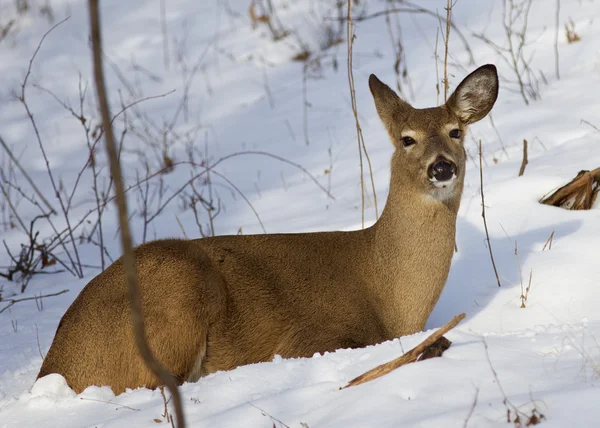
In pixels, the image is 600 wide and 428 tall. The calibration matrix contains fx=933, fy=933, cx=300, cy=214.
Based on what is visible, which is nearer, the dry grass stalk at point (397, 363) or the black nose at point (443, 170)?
the dry grass stalk at point (397, 363)

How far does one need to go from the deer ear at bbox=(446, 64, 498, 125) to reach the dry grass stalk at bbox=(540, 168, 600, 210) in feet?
2.83

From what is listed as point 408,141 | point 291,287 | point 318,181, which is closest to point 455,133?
point 408,141

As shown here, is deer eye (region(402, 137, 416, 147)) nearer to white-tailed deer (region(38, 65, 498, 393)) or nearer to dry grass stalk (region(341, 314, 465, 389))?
white-tailed deer (region(38, 65, 498, 393))

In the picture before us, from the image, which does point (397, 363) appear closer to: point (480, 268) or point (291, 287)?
point (291, 287)

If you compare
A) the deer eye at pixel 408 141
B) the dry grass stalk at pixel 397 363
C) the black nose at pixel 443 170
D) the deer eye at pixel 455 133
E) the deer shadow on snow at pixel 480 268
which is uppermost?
the deer eye at pixel 455 133

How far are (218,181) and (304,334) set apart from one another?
4120 mm

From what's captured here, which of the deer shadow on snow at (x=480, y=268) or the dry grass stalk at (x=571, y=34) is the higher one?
the dry grass stalk at (x=571, y=34)

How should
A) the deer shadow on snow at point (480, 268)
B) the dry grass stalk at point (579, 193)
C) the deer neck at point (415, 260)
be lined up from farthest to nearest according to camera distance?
the dry grass stalk at point (579, 193)
the deer shadow on snow at point (480, 268)
the deer neck at point (415, 260)

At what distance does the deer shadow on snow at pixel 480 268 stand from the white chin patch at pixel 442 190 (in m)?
0.64

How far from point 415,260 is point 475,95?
927 mm

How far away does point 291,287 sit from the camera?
4.45m

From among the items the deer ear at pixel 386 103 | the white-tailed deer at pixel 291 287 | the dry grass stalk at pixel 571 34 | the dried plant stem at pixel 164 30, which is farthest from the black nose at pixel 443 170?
the dried plant stem at pixel 164 30

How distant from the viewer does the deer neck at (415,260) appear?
4395 mm

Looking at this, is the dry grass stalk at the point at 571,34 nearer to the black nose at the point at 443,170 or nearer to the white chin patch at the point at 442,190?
the white chin patch at the point at 442,190
